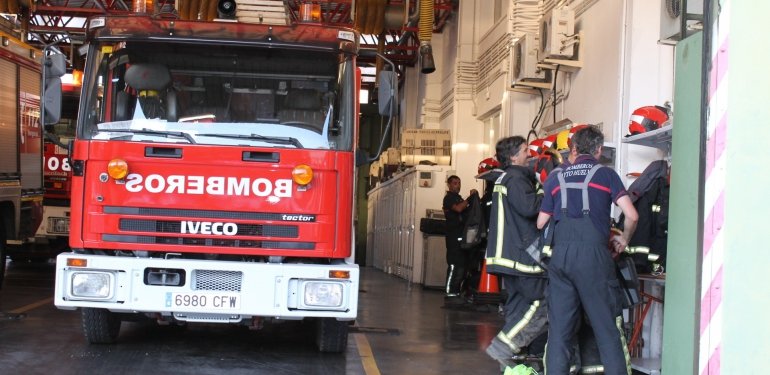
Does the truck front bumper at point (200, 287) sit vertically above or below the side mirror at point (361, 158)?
below

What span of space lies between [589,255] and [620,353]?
659 mm

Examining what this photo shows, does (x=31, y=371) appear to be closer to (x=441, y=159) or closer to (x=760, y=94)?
(x=760, y=94)

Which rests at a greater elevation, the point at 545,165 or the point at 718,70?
the point at 718,70

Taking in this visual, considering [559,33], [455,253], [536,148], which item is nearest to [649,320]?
[536,148]

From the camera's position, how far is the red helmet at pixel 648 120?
8.73 metres

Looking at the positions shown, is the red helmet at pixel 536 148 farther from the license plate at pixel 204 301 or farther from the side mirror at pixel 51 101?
the side mirror at pixel 51 101

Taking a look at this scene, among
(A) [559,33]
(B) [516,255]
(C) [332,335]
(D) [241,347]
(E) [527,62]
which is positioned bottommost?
(D) [241,347]

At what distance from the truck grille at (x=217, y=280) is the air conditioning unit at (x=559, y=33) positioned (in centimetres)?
621

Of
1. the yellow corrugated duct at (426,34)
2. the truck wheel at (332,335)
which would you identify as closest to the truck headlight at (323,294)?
the truck wheel at (332,335)

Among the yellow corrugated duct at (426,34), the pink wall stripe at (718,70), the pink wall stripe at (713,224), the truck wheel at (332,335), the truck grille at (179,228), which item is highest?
the yellow corrugated duct at (426,34)

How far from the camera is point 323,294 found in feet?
24.6

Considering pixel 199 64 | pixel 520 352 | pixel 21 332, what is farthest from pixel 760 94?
pixel 21 332

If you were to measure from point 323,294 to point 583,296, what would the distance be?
6.49ft

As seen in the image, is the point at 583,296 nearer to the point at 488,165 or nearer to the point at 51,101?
the point at 51,101
